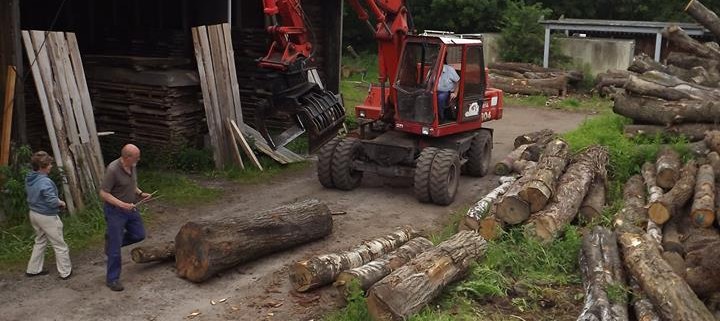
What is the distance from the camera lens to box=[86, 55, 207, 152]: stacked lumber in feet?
43.2

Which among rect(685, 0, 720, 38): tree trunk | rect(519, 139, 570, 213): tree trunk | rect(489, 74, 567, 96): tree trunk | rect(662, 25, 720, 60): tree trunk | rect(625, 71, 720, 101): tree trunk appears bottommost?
rect(519, 139, 570, 213): tree trunk

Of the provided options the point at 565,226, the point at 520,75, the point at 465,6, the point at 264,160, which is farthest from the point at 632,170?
the point at 465,6

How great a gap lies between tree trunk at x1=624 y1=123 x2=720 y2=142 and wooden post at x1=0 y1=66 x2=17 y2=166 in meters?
9.65

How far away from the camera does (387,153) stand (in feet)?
37.1

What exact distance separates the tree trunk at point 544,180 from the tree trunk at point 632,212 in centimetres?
89

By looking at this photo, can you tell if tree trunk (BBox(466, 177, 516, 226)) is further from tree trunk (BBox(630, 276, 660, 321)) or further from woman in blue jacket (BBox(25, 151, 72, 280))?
woman in blue jacket (BBox(25, 151, 72, 280))

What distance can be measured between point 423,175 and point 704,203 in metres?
3.88

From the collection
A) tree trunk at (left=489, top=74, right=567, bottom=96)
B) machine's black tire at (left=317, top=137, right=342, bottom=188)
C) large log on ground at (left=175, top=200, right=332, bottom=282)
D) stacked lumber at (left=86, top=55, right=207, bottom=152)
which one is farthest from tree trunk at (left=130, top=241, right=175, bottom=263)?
tree trunk at (left=489, top=74, right=567, bottom=96)

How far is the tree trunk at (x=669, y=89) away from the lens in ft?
40.3

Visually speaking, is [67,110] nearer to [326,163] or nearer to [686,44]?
[326,163]

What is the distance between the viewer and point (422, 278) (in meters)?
6.81

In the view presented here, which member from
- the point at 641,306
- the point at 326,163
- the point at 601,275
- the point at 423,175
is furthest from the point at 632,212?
the point at 326,163

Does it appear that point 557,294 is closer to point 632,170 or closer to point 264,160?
point 632,170

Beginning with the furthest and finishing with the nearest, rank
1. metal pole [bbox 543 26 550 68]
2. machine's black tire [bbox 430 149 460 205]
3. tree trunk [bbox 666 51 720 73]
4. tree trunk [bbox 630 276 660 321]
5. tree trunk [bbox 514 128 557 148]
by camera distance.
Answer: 1. metal pole [bbox 543 26 550 68]
2. tree trunk [bbox 666 51 720 73]
3. tree trunk [bbox 514 128 557 148]
4. machine's black tire [bbox 430 149 460 205]
5. tree trunk [bbox 630 276 660 321]
